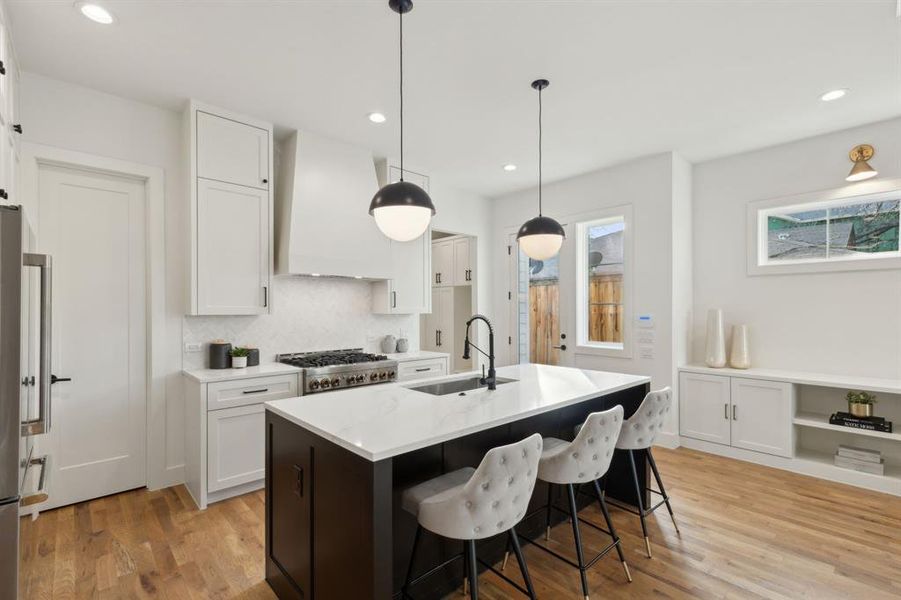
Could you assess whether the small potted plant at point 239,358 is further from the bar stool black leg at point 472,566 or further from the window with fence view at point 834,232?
the window with fence view at point 834,232

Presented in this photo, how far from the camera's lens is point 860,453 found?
3453 millimetres

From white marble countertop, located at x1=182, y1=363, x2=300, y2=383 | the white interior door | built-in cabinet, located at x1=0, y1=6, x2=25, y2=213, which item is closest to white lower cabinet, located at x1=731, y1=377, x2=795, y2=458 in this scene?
white marble countertop, located at x1=182, y1=363, x2=300, y2=383

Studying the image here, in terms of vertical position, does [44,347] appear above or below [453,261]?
below

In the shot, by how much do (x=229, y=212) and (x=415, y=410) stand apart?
92.7 inches

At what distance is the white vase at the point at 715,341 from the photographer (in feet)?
13.8

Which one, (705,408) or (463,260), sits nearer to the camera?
(705,408)

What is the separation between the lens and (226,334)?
360 centimetres

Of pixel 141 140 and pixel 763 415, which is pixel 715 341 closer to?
pixel 763 415

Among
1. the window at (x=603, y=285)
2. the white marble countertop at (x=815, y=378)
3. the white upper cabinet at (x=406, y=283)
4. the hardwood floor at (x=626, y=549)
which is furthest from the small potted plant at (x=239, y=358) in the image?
the white marble countertop at (x=815, y=378)

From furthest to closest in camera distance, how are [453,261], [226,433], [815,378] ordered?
1. [453,261]
2. [815,378]
3. [226,433]

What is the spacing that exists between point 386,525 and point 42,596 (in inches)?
75.1

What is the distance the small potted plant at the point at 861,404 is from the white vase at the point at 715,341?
0.94 m

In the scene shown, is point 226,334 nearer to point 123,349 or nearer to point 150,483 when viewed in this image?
point 123,349

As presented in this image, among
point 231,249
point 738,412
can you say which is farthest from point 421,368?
point 738,412
